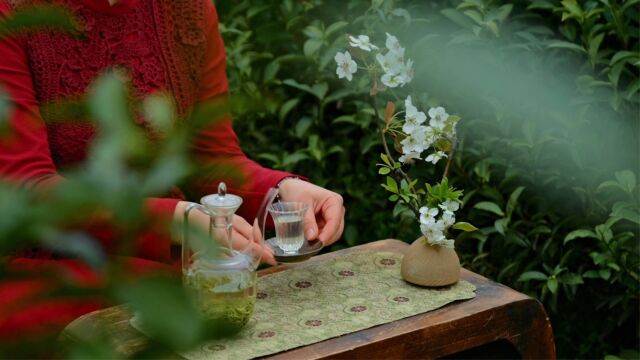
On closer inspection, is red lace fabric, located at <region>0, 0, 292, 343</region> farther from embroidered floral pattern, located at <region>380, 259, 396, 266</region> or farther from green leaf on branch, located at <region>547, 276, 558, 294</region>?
green leaf on branch, located at <region>547, 276, 558, 294</region>

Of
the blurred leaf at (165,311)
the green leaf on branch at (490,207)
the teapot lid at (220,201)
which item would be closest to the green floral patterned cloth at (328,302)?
the teapot lid at (220,201)

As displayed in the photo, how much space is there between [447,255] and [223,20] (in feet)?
5.84

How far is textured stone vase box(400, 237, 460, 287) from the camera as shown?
72.9 inches

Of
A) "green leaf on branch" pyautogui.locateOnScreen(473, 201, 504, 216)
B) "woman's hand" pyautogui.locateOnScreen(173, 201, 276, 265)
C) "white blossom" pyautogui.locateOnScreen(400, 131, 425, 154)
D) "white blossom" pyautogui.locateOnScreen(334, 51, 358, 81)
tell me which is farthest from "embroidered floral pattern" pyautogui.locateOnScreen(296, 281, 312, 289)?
"green leaf on branch" pyautogui.locateOnScreen(473, 201, 504, 216)

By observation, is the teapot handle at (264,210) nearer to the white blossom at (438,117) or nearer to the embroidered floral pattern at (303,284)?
the embroidered floral pattern at (303,284)

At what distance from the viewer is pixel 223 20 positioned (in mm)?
3391

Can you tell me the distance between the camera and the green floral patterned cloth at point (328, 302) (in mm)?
1632

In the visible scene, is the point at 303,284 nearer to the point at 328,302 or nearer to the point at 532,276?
the point at 328,302

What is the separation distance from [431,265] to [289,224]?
0.28 m

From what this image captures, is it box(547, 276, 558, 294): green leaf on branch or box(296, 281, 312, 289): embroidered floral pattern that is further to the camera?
box(547, 276, 558, 294): green leaf on branch

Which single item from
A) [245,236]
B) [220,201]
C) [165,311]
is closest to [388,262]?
[245,236]

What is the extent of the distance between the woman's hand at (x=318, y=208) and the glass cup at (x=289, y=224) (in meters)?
0.04

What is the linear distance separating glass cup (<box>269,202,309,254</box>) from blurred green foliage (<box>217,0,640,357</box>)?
61cm

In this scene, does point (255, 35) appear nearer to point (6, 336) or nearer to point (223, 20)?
point (223, 20)
